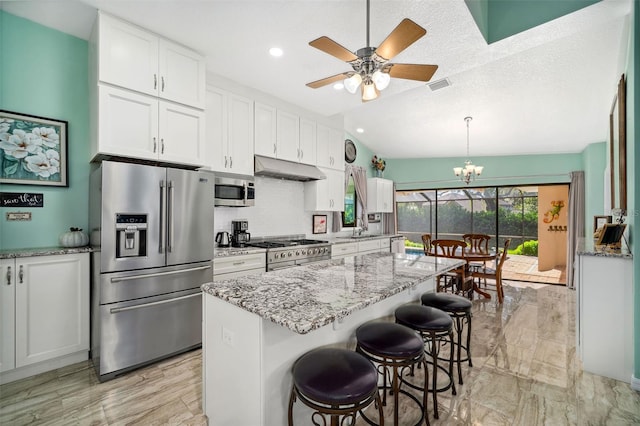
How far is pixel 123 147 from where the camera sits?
2.42 meters

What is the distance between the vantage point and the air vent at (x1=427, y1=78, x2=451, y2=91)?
144 inches

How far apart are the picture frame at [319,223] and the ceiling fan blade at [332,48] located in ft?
10.8

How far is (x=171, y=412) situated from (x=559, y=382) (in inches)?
114

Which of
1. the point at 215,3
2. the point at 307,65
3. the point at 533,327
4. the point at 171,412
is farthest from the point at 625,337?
the point at 215,3

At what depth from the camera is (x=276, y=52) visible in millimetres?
2820

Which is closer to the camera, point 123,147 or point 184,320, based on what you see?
point 123,147

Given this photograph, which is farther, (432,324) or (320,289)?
(432,324)

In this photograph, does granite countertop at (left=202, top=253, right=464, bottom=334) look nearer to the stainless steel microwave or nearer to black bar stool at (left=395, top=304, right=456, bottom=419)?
black bar stool at (left=395, top=304, right=456, bottom=419)

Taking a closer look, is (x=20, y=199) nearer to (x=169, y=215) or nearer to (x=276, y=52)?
(x=169, y=215)

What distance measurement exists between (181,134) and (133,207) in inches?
33.0

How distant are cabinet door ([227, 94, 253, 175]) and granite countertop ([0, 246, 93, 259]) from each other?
161 cm

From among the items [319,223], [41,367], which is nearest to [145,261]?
[41,367]

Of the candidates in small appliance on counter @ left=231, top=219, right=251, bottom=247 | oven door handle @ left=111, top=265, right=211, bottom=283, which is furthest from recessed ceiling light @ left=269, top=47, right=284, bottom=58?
oven door handle @ left=111, top=265, right=211, bottom=283

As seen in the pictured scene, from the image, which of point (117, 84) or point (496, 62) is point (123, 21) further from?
point (496, 62)
